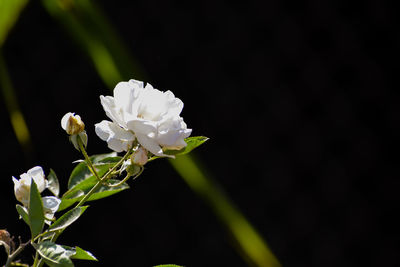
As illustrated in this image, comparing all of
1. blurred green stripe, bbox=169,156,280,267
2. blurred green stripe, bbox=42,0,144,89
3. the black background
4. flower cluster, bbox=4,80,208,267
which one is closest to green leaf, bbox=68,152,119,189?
flower cluster, bbox=4,80,208,267

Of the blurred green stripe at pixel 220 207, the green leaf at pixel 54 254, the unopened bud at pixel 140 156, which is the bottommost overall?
the blurred green stripe at pixel 220 207

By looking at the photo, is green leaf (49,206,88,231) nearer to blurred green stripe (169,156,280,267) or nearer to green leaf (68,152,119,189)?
green leaf (68,152,119,189)

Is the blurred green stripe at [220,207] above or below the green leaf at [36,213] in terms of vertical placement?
below

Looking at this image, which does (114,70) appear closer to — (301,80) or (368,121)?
(301,80)

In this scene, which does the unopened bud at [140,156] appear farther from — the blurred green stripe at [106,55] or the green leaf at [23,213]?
the blurred green stripe at [106,55]

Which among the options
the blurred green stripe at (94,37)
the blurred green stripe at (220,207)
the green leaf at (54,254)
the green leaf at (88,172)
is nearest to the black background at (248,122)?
the blurred green stripe at (220,207)

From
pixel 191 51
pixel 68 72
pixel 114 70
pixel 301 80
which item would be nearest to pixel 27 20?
pixel 68 72
